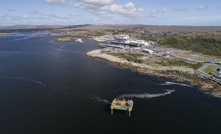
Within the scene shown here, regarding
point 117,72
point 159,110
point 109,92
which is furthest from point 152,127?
point 117,72

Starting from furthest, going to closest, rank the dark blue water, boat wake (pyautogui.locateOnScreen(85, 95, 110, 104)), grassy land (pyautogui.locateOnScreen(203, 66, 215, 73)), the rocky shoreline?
grassy land (pyautogui.locateOnScreen(203, 66, 215, 73)) < the rocky shoreline < boat wake (pyautogui.locateOnScreen(85, 95, 110, 104)) < the dark blue water

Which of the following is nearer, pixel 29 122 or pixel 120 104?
pixel 29 122

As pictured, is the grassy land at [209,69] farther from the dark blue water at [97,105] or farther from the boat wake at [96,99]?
the boat wake at [96,99]

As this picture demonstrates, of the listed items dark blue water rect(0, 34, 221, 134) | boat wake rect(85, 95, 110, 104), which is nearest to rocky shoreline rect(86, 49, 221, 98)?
dark blue water rect(0, 34, 221, 134)

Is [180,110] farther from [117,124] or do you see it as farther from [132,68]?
[132,68]

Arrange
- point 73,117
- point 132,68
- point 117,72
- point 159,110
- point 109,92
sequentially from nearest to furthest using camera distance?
point 73,117 < point 159,110 < point 109,92 < point 117,72 < point 132,68

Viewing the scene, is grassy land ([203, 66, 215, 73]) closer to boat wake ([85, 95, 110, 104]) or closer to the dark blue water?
the dark blue water

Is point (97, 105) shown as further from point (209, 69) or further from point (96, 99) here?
point (209, 69)

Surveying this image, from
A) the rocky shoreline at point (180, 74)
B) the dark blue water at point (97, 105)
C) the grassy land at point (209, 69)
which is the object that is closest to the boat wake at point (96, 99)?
the dark blue water at point (97, 105)
